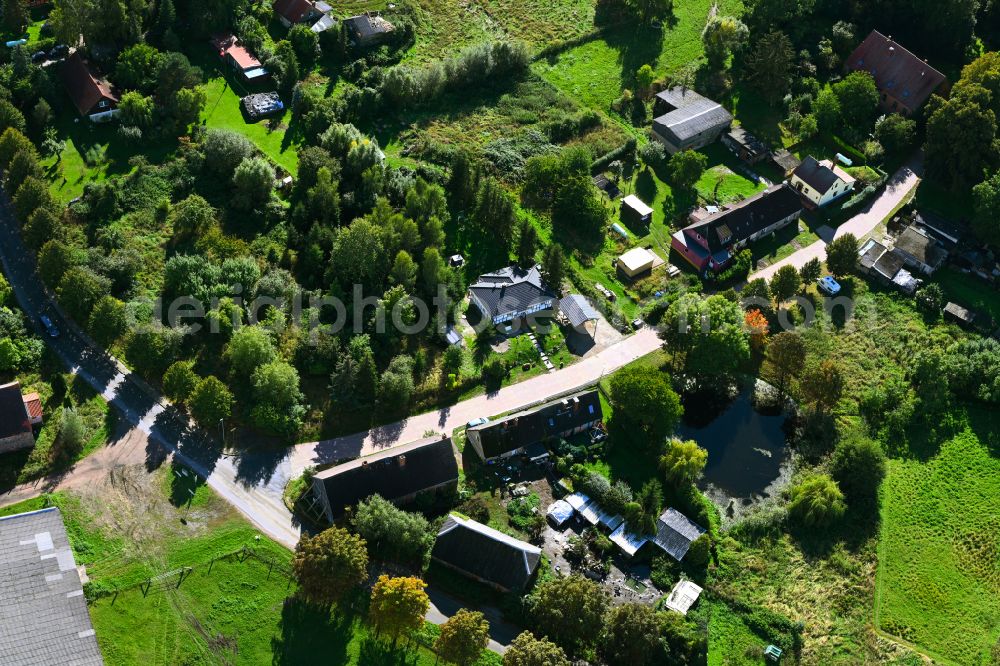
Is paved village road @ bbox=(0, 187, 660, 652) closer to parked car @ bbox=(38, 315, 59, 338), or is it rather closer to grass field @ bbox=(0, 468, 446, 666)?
parked car @ bbox=(38, 315, 59, 338)

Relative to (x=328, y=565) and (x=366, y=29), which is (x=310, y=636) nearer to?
(x=328, y=565)

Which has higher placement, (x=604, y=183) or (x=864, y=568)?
(x=604, y=183)

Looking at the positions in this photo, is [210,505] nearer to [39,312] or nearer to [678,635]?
[39,312]

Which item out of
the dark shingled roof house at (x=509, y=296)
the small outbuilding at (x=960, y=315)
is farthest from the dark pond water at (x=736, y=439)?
the small outbuilding at (x=960, y=315)

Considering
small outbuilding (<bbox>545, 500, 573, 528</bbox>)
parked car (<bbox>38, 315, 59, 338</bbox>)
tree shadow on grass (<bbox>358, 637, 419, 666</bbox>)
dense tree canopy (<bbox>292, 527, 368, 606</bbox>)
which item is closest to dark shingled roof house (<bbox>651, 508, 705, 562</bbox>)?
small outbuilding (<bbox>545, 500, 573, 528</bbox>)

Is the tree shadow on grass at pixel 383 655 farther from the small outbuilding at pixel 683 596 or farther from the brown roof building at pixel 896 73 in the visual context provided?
the brown roof building at pixel 896 73

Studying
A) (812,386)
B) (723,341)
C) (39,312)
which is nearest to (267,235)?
(39,312)
